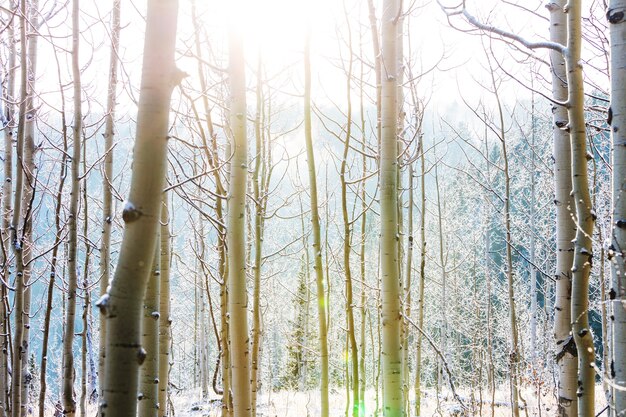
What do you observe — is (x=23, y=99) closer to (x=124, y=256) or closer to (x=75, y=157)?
(x=75, y=157)

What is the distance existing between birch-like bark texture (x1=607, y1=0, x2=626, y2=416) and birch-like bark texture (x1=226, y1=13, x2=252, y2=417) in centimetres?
154

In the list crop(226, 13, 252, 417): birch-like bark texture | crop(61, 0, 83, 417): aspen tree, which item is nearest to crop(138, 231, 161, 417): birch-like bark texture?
crop(226, 13, 252, 417): birch-like bark texture

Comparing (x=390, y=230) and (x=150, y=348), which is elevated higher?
(x=390, y=230)

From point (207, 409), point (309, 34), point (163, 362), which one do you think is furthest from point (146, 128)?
point (207, 409)

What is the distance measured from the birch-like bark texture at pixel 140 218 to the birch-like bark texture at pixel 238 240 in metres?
1.07

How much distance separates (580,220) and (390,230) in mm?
A: 868

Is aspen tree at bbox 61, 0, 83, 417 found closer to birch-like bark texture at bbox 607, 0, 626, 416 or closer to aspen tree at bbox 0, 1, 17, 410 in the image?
aspen tree at bbox 0, 1, 17, 410

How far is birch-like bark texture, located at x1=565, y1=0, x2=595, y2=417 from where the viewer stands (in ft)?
6.12

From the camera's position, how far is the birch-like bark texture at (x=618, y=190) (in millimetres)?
1456

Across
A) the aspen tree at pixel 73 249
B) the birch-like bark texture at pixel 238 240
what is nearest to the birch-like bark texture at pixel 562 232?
the birch-like bark texture at pixel 238 240

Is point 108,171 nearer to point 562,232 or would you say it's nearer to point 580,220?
point 580,220

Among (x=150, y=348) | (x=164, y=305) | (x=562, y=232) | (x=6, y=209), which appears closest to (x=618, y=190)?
(x=562, y=232)

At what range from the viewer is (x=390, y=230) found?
2320 mm

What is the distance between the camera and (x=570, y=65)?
1.98 meters
